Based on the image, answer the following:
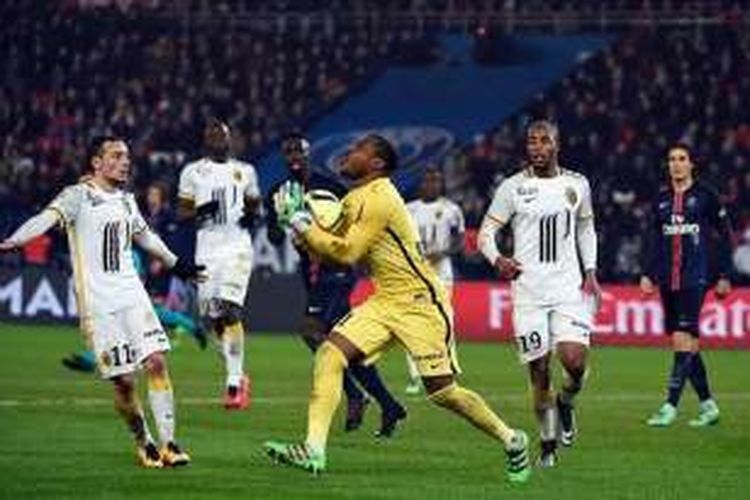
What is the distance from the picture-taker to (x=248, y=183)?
78.0 feet

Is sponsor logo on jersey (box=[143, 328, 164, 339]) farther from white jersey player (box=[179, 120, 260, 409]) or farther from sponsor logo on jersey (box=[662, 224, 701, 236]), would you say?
sponsor logo on jersey (box=[662, 224, 701, 236])

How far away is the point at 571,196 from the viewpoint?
1761 cm

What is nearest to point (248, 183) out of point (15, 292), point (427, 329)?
point (427, 329)

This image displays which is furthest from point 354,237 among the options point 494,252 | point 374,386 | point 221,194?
point 221,194

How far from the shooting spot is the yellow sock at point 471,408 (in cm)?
1571

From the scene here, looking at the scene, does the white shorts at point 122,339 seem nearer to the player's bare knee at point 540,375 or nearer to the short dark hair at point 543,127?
the player's bare knee at point 540,375

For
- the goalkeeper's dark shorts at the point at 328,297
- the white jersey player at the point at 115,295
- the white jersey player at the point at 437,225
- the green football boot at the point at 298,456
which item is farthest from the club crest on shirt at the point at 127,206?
the white jersey player at the point at 437,225

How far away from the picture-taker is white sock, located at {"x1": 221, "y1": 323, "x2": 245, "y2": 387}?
2295 cm

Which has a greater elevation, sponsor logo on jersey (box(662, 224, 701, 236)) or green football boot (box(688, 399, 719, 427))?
sponsor logo on jersey (box(662, 224, 701, 236))

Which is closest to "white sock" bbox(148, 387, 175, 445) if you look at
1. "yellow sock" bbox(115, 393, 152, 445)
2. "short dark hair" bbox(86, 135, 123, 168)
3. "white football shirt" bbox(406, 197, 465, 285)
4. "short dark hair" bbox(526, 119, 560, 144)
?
"yellow sock" bbox(115, 393, 152, 445)

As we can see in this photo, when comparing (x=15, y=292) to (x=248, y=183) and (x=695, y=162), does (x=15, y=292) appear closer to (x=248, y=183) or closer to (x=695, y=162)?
(x=248, y=183)

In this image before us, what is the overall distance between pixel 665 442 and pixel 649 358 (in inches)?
559

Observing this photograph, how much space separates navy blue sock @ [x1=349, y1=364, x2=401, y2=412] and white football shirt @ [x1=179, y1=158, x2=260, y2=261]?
13.9ft

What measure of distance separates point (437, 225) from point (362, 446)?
9.28 m
